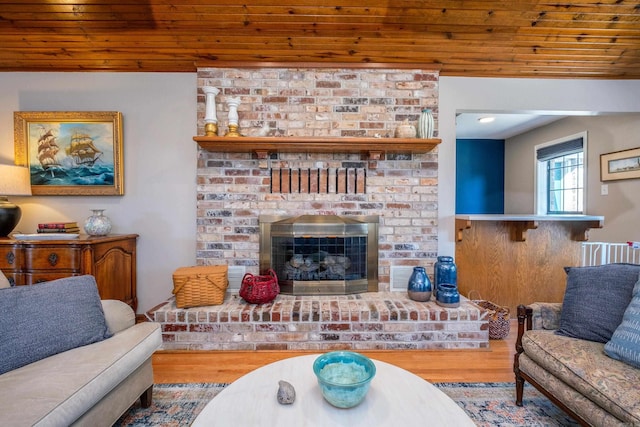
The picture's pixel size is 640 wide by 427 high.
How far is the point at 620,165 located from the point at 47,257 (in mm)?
5279

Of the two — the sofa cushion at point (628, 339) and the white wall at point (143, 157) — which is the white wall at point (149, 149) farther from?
the sofa cushion at point (628, 339)

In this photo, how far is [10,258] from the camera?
202 centimetres

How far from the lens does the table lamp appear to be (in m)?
2.19

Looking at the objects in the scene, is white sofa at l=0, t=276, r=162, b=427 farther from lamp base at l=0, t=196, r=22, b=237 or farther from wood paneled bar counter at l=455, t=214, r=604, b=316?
wood paneled bar counter at l=455, t=214, r=604, b=316

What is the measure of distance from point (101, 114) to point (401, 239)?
292 cm

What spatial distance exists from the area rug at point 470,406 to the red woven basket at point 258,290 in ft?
2.14

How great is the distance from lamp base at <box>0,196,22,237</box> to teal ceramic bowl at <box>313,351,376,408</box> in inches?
106

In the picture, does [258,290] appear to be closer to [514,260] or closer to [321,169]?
[321,169]

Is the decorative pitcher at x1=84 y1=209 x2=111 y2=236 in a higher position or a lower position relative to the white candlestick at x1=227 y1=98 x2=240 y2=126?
lower

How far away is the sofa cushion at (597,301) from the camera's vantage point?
1.33 meters

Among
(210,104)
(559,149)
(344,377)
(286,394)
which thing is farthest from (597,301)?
(559,149)

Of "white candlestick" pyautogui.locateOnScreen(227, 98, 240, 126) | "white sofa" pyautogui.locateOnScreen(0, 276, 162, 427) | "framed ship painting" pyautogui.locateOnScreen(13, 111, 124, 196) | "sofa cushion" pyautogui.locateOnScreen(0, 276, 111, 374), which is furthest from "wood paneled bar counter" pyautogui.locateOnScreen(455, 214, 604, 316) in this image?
"framed ship painting" pyautogui.locateOnScreen(13, 111, 124, 196)

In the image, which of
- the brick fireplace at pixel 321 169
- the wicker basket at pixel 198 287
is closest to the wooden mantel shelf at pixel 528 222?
the brick fireplace at pixel 321 169

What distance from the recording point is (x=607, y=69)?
8.45ft
